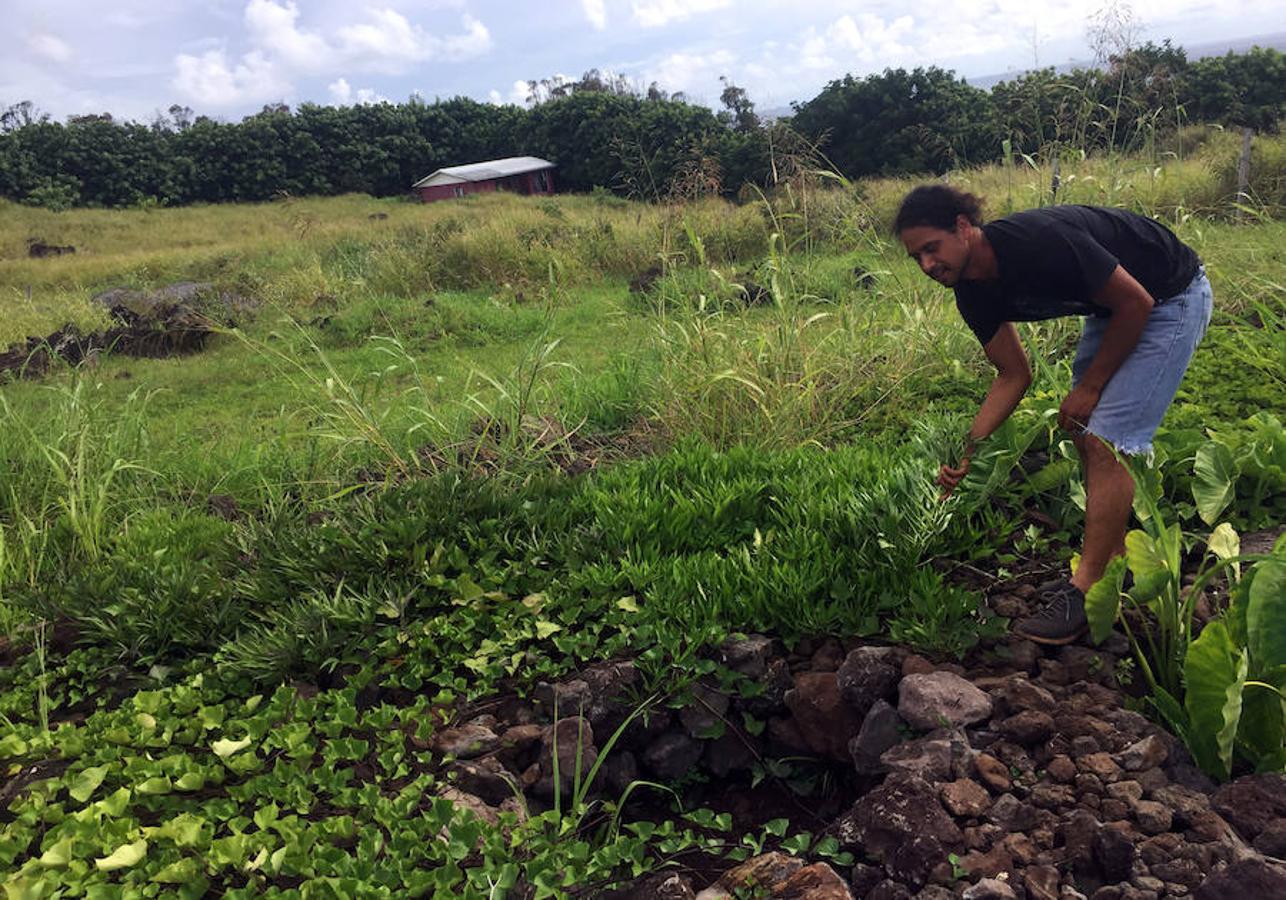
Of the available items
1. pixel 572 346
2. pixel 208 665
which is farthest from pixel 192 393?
pixel 208 665

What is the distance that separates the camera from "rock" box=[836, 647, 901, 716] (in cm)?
223

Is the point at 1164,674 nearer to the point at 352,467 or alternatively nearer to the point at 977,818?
the point at 977,818

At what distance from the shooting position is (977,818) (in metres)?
1.77

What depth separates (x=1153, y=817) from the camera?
64.5 inches

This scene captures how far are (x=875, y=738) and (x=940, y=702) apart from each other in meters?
0.18

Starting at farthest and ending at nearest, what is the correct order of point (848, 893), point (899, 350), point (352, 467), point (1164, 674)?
point (899, 350) < point (352, 467) < point (1164, 674) < point (848, 893)

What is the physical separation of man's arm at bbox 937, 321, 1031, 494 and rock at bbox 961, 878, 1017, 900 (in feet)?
4.85

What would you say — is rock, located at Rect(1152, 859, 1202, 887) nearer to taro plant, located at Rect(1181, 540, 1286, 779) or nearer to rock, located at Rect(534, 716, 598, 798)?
taro plant, located at Rect(1181, 540, 1286, 779)

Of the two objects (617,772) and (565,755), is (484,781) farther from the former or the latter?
(617,772)

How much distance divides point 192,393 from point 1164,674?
7.55m

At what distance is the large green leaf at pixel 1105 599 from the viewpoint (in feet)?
6.73

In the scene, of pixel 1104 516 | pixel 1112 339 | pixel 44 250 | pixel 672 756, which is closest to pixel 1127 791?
pixel 1104 516

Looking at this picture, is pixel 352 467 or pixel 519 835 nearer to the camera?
pixel 519 835

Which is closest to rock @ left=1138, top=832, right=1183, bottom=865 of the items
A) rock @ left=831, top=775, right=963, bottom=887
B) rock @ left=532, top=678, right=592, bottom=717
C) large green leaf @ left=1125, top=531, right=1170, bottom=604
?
rock @ left=831, top=775, right=963, bottom=887
